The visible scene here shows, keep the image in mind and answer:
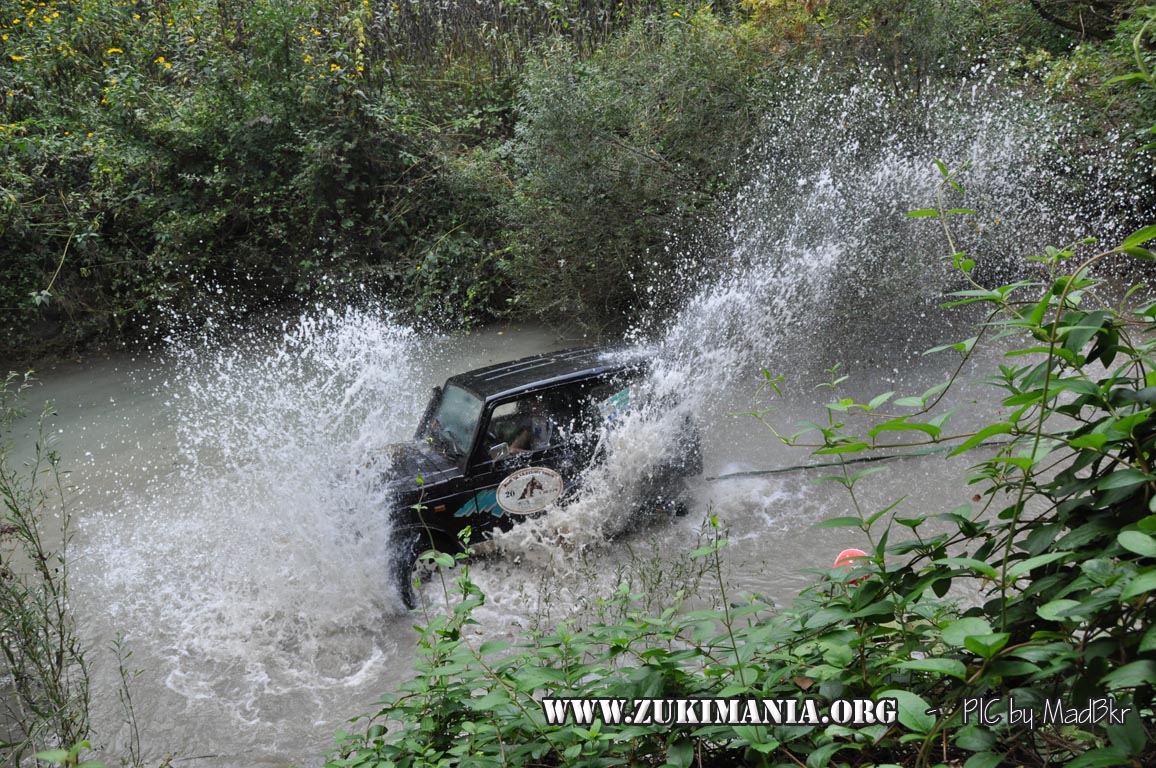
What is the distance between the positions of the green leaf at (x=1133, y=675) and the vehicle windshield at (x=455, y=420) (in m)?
5.00

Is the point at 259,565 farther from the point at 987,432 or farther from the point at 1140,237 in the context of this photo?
the point at 1140,237

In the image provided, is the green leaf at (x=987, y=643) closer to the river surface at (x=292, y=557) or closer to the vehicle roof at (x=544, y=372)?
the river surface at (x=292, y=557)

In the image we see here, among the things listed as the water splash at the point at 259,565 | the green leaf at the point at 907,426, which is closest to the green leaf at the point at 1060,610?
the green leaf at the point at 907,426

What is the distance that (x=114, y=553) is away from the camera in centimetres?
713

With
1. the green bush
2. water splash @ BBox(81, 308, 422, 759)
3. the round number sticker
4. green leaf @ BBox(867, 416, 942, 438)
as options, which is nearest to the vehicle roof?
the round number sticker

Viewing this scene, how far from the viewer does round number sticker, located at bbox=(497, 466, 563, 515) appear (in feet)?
20.2

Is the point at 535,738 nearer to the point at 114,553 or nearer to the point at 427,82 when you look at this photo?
the point at 114,553

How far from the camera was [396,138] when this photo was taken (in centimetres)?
1240

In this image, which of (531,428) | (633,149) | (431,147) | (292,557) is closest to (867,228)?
(633,149)

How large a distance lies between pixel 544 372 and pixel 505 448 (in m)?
0.65

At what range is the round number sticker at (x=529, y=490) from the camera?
615cm

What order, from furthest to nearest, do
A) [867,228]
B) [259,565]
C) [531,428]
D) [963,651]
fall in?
[867,228], [259,565], [531,428], [963,651]

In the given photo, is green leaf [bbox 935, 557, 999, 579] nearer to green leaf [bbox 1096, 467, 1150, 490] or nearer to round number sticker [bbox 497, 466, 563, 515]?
green leaf [bbox 1096, 467, 1150, 490]

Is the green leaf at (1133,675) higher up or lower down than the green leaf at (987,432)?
lower down
